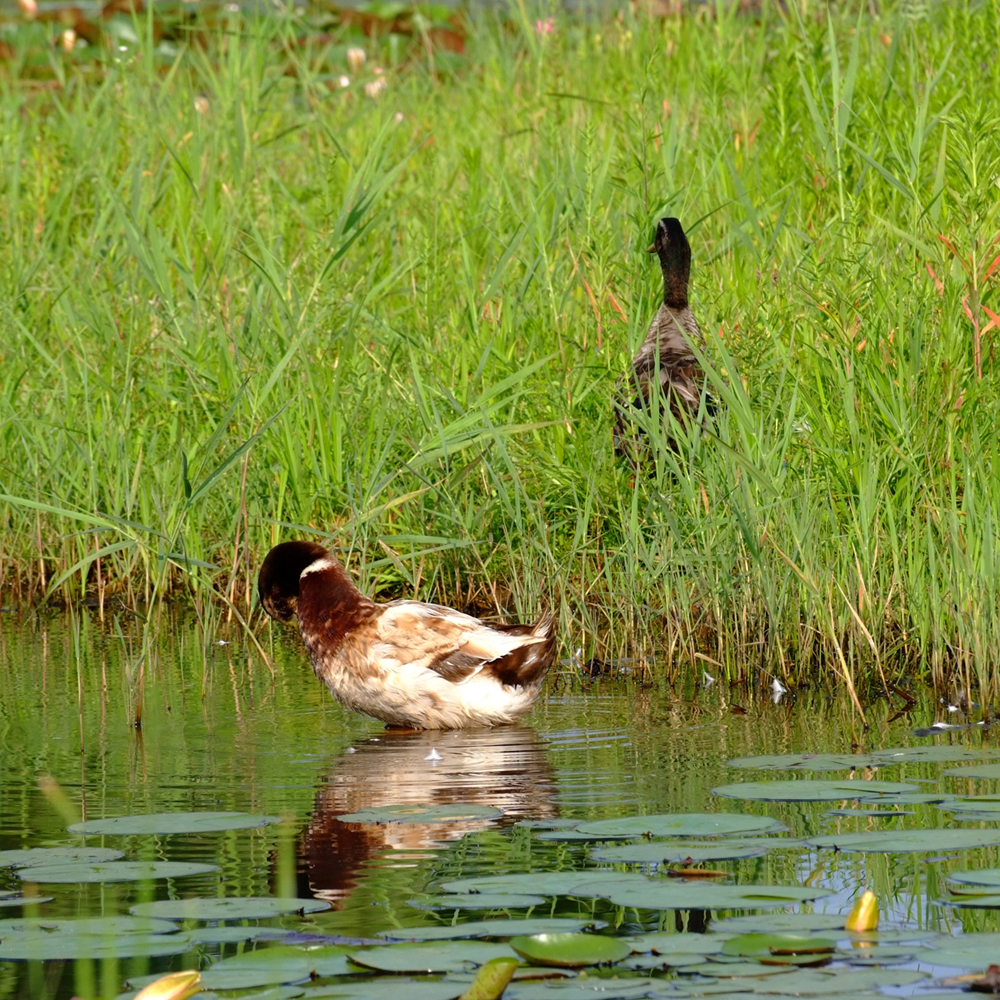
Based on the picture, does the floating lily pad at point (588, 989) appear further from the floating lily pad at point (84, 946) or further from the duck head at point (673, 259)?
the duck head at point (673, 259)

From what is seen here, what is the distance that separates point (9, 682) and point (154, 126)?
483 centimetres

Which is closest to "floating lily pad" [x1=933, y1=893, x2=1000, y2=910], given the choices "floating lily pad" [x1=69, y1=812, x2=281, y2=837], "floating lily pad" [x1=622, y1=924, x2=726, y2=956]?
"floating lily pad" [x1=622, y1=924, x2=726, y2=956]

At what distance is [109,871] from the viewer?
421 centimetres

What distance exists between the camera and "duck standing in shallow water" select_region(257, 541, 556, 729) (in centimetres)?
612

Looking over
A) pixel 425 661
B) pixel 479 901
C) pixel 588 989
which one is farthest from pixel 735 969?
pixel 425 661

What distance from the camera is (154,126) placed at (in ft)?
35.3

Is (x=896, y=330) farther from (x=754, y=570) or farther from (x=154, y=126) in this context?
(x=154, y=126)

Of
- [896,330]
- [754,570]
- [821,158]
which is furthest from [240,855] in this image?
[821,158]

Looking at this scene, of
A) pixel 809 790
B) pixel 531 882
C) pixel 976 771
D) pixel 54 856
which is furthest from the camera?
Result: pixel 976 771

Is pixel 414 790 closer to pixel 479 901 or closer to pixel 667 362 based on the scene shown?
pixel 479 901

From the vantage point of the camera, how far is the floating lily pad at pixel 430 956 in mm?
3363

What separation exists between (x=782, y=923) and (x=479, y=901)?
64 centimetres

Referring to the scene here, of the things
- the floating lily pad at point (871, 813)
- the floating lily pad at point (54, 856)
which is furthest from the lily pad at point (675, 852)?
the floating lily pad at point (54, 856)

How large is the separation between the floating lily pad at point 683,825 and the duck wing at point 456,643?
155cm
